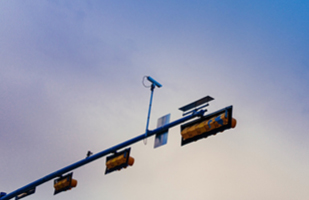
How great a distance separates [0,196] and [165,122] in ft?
39.8

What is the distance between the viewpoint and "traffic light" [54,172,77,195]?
44.0 feet

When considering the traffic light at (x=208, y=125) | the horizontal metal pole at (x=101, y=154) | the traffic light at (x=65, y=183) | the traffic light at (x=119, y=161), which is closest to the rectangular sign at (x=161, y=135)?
the horizontal metal pole at (x=101, y=154)

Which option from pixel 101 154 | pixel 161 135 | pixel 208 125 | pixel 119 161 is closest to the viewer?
pixel 208 125

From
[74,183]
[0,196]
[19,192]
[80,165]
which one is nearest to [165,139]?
[80,165]

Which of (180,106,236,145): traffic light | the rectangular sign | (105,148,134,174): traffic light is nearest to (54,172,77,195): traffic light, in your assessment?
(105,148,134,174): traffic light

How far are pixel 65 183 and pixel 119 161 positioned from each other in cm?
345

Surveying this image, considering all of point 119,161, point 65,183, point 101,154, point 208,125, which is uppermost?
point 101,154

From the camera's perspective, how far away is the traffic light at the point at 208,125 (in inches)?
340

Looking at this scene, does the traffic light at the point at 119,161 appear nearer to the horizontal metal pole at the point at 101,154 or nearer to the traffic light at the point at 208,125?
the horizontal metal pole at the point at 101,154

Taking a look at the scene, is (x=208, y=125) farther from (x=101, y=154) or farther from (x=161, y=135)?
(x=101, y=154)

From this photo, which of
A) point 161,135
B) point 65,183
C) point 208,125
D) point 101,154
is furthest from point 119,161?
point 208,125

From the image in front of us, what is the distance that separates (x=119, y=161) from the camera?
37.3 feet

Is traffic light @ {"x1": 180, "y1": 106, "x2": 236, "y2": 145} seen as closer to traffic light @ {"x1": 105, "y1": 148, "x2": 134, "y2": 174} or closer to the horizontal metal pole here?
the horizontal metal pole

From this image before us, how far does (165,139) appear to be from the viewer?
10.1 meters
